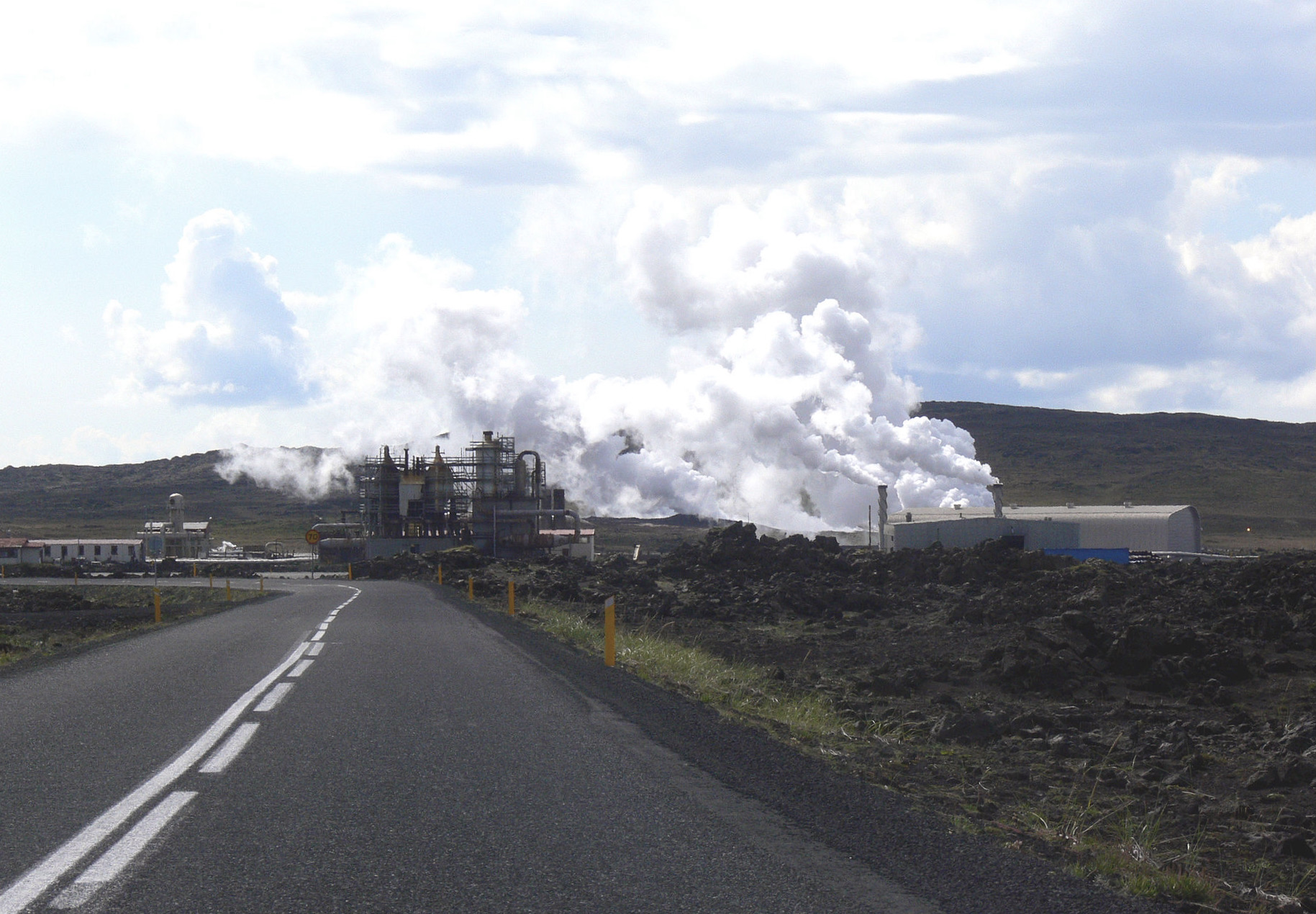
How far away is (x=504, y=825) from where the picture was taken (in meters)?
6.15

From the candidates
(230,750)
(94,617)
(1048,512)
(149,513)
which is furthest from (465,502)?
(149,513)

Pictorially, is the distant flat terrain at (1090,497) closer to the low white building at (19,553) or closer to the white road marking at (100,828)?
the low white building at (19,553)

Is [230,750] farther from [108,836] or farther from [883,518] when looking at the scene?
[883,518]

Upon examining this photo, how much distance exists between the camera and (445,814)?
20.9 feet

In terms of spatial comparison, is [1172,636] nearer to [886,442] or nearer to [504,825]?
[504,825]

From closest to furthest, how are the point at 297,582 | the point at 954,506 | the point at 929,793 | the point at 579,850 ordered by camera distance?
the point at 579,850 < the point at 929,793 < the point at 297,582 < the point at 954,506

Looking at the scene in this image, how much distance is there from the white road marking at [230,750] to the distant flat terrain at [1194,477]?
377ft

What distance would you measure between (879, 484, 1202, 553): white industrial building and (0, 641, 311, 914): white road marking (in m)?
51.1

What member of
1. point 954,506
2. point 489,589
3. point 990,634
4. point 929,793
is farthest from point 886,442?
point 929,793

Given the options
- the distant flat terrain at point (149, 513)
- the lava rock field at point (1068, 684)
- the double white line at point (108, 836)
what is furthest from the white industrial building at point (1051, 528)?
the distant flat terrain at point (149, 513)

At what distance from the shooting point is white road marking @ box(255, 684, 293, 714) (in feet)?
33.9

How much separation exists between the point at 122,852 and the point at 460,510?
79656 millimetres

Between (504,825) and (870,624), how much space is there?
27784 mm

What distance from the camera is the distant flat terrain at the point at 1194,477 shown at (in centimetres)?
13238
